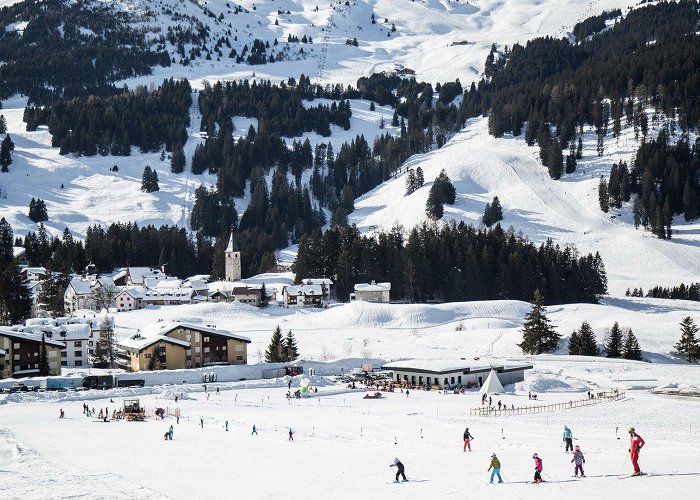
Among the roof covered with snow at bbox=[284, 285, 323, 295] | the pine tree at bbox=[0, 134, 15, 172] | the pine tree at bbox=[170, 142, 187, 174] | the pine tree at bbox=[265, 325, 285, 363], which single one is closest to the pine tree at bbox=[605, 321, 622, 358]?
the pine tree at bbox=[265, 325, 285, 363]

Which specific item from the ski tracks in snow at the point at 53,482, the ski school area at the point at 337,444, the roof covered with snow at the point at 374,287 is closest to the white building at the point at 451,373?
the ski school area at the point at 337,444

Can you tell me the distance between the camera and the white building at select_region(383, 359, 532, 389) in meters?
59.1

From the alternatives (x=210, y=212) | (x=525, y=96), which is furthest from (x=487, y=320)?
(x=525, y=96)

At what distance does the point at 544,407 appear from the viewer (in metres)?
47.8

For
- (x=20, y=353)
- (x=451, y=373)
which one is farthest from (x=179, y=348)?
(x=451, y=373)

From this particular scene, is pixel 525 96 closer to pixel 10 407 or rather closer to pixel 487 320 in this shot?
pixel 487 320

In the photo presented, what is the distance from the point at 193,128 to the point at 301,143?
2782 centimetres

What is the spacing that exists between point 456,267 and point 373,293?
12.3 meters

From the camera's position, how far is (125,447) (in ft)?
113

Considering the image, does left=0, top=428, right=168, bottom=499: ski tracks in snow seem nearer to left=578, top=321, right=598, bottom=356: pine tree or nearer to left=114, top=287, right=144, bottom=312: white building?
left=578, top=321, right=598, bottom=356: pine tree

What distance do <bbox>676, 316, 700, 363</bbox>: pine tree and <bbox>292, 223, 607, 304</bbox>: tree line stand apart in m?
33.8

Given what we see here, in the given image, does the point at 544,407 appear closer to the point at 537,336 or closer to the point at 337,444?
the point at 337,444

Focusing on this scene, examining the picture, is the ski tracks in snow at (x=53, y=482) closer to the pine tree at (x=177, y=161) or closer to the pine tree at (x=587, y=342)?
the pine tree at (x=587, y=342)

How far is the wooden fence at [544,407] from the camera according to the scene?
45.4 metres
